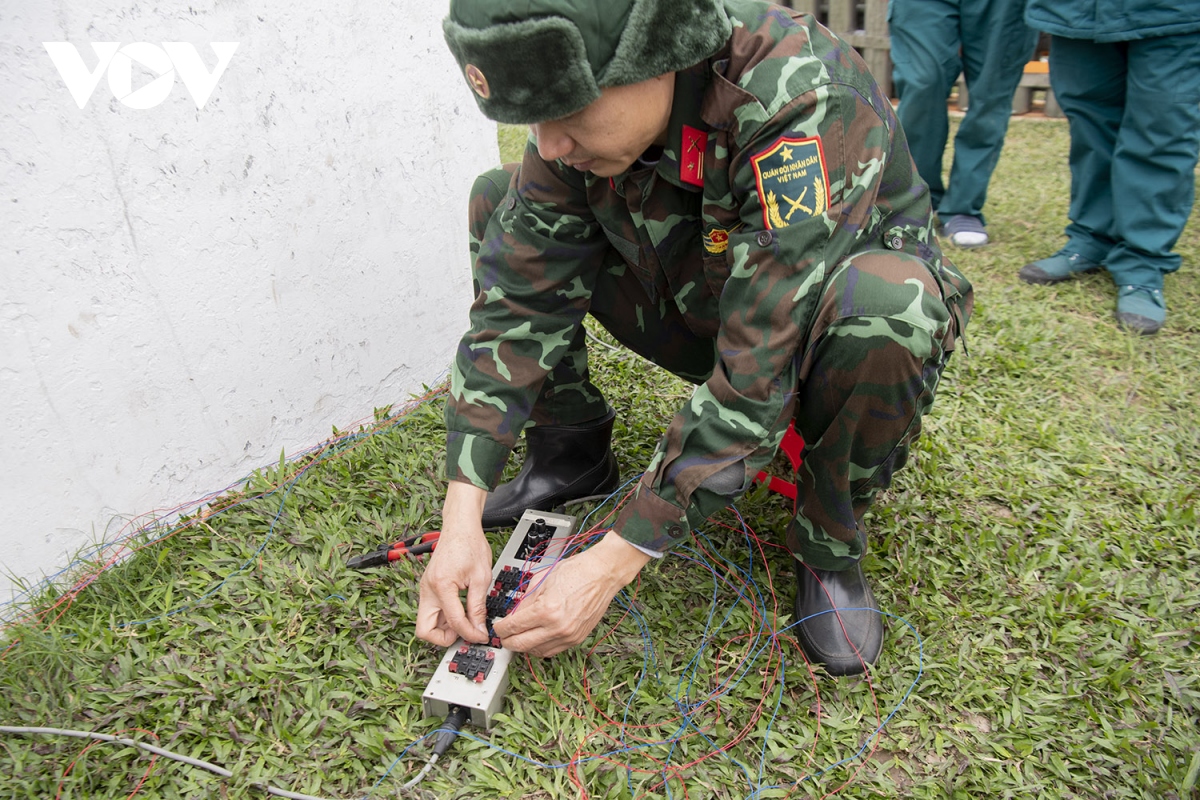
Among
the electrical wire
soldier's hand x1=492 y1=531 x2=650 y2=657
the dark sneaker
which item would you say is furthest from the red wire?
the dark sneaker

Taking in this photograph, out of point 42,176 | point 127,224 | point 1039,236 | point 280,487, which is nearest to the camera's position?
point 42,176

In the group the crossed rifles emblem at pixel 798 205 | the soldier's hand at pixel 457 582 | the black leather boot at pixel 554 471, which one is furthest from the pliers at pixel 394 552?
the crossed rifles emblem at pixel 798 205

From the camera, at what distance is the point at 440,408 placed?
2.58 metres

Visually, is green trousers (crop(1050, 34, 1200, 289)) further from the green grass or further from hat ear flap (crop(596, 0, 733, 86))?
hat ear flap (crop(596, 0, 733, 86))

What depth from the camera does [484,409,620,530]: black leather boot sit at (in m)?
2.09

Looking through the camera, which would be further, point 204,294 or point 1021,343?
point 1021,343

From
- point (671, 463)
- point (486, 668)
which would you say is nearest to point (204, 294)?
point (486, 668)

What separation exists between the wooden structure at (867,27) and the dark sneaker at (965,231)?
2552 millimetres

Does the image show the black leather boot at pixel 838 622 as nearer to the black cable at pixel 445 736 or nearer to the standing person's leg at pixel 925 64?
the black cable at pixel 445 736

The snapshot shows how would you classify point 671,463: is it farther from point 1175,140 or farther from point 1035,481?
point 1175,140

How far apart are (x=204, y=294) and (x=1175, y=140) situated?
3.39 meters

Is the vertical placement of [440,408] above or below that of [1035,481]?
above

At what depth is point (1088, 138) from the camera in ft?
10.9

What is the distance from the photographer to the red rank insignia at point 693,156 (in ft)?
4.65
